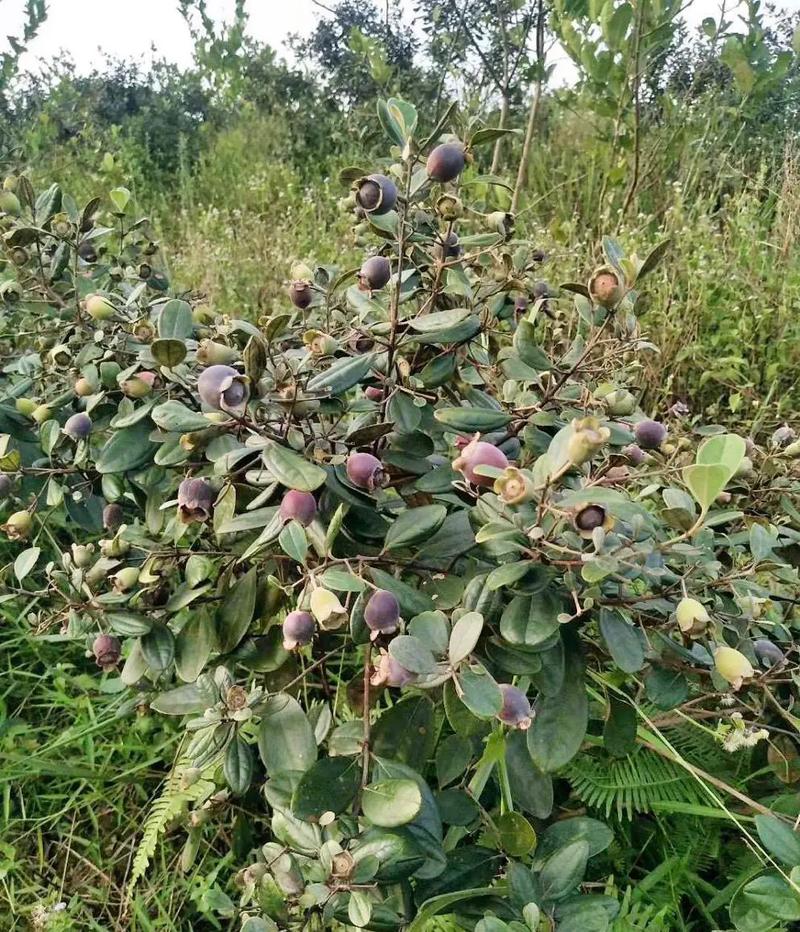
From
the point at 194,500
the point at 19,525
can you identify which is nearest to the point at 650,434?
the point at 194,500

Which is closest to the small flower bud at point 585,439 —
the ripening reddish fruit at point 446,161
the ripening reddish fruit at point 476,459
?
the ripening reddish fruit at point 476,459

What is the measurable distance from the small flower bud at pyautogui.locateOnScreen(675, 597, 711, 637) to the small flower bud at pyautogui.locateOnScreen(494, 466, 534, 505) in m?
0.16

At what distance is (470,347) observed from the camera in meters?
1.07

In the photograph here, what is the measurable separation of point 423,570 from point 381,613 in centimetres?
19

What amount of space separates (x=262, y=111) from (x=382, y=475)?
25.0ft

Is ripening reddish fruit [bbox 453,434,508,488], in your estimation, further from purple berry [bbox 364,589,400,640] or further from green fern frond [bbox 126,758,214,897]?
green fern frond [bbox 126,758,214,897]

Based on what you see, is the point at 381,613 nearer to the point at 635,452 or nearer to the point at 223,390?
the point at 223,390

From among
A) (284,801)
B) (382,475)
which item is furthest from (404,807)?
(382,475)


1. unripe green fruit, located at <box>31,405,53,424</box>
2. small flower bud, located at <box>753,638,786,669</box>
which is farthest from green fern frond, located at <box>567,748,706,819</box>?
unripe green fruit, located at <box>31,405,53,424</box>

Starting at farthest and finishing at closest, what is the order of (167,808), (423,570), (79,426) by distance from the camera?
(167,808) < (79,426) < (423,570)

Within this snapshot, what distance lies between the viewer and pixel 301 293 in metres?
1.00

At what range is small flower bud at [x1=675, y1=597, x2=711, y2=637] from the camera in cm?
62

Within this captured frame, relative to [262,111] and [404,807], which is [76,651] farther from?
[262,111]

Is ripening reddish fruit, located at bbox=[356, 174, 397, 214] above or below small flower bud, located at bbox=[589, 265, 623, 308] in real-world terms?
above
